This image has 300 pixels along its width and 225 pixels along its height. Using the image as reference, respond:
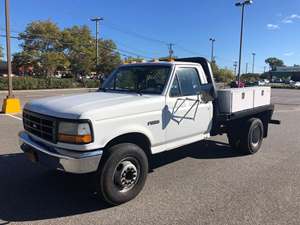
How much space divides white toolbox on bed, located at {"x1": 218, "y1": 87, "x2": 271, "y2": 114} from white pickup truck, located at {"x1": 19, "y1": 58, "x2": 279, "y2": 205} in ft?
0.06

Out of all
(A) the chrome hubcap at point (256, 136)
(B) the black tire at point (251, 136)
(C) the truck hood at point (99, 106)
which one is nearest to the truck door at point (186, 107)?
(C) the truck hood at point (99, 106)

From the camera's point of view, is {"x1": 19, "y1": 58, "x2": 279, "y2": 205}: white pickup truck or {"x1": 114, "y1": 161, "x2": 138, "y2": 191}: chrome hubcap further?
{"x1": 114, "y1": 161, "x2": 138, "y2": 191}: chrome hubcap

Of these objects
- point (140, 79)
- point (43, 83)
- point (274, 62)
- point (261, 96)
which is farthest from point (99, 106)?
point (274, 62)

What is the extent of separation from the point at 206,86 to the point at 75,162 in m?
2.88

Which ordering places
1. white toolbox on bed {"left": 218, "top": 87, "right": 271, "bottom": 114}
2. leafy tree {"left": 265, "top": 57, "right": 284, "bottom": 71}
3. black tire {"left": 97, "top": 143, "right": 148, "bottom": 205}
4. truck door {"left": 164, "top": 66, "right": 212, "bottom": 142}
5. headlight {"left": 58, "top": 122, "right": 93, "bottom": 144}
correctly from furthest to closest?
1. leafy tree {"left": 265, "top": 57, "right": 284, "bottom": 71}
2. white toolbox on bed {"left": 218, "top": 87, "right": 271, "bottom": 114}
3. truck door {"left": 164, "top": 66, "right": 212, "bottom": 142}
4. black tire {"left": 97, "top": 143, "right": 148, "bottom": 205}
5. headlight {"left": 58, "top": 122, "right": 93, "bottom": 144}

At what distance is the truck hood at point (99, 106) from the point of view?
3.72 m

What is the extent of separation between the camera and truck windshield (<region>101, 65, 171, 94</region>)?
493 centimetres

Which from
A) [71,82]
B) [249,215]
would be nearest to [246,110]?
[249,215]

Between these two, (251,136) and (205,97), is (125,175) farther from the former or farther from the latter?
(251,136)

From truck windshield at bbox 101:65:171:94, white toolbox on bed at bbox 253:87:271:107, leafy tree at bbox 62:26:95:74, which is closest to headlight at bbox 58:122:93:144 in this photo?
truck windshield at bbox 101:65:171:94

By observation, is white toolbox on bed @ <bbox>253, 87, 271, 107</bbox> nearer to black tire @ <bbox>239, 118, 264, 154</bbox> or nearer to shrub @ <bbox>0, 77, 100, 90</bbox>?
black tire @ <bbox>239, 118, 264, 154</bbox>

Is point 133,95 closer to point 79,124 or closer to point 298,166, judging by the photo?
point 79,124

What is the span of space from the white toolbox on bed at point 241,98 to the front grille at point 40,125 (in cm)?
334

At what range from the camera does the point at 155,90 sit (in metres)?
4.86
